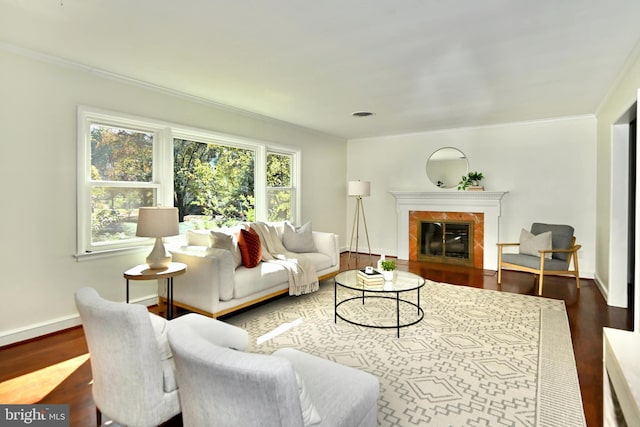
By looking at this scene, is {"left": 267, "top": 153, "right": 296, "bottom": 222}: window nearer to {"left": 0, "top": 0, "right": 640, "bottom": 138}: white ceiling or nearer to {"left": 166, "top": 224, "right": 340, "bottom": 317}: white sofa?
{"left": 0, "top": 0, "right": 640, "bottom": 138}: white ceiling

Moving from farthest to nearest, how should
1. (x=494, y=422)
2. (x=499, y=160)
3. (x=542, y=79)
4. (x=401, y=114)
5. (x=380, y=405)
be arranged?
(x=499, y=160) → (x=401, y=114) → (x=542, y=79) → (x=380, y=405) → (x=494, y=422)

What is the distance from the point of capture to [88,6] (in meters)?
2.24

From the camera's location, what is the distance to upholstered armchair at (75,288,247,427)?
1535 millimetres

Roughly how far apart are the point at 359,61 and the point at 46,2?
2275 millimetres

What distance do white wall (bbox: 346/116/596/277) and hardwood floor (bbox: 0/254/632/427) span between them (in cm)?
150

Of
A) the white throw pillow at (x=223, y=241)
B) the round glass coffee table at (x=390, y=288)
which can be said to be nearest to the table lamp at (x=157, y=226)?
the white throw pillow at (x=223, y=241)

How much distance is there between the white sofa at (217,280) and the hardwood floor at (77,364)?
74 cm

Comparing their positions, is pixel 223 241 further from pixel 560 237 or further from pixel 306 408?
pixel 560 237

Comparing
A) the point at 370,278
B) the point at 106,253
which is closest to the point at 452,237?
the point at 370,278

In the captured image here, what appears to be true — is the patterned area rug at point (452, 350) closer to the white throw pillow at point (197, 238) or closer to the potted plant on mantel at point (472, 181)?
the white throw pillow at point (197, 238)

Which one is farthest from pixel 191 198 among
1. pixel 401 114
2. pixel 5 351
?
pixel 401 114

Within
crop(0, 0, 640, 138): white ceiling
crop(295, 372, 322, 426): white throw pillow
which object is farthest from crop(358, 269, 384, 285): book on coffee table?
crop(295, 372, 322, 426): white throw pillow

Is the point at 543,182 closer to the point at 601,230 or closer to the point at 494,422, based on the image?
the point at 601,230

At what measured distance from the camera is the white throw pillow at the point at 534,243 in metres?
4.68
